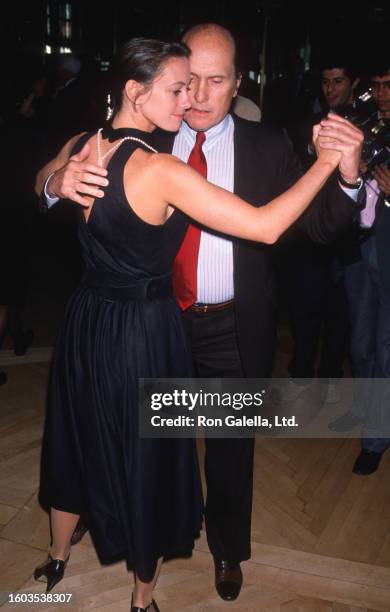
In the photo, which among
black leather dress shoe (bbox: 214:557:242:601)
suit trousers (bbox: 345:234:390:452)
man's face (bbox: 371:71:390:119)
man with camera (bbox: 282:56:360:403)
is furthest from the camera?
man with camera (bbox: 282:56:360:403)

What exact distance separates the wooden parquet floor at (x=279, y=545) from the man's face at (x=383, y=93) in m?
1.75

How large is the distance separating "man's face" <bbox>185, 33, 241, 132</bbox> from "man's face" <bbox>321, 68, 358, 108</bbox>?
1.64 meters

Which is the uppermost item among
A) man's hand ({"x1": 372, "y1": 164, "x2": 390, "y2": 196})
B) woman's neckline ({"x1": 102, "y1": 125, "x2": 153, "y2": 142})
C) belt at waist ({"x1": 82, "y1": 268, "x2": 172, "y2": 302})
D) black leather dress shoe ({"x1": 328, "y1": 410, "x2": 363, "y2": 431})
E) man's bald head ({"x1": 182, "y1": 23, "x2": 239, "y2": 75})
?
man's bald head ({"x1": 182, "y1": 23, "x2": 239, "y2": 75})

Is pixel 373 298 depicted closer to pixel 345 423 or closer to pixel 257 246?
pixel 345 423

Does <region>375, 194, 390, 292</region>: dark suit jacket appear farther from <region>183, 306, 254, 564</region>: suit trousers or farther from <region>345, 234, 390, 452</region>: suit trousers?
<region>183, 306, 254, 564</region>: suit trousers

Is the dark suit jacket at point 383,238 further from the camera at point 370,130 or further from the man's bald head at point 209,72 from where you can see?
the man's bald head at point 209,72

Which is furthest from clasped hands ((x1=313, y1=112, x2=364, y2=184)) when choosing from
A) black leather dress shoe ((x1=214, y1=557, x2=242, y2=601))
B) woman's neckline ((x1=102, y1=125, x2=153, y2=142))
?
black leather dress shoe ((x1=214, y1=557, x2=242, y2=601))

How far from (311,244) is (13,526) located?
2280 millimetres

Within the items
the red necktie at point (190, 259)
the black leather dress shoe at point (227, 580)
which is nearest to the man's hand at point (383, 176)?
the red necktie at point (190, 259)

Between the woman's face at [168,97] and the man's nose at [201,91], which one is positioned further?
the man's nose at [201,91]

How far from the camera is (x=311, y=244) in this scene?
3.50 meters

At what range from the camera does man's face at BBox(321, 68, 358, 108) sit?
3369 mm

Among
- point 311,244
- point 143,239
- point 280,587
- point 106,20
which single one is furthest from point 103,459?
point 106,20

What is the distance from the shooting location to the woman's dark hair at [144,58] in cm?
154
